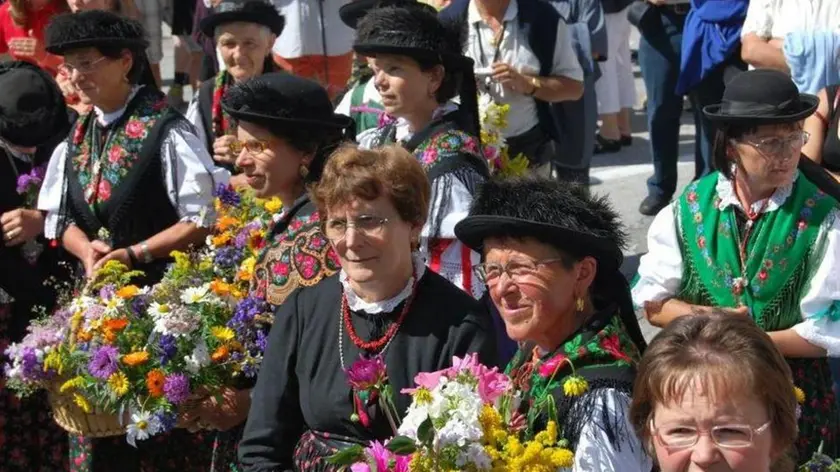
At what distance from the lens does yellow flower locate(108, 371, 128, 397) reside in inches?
191

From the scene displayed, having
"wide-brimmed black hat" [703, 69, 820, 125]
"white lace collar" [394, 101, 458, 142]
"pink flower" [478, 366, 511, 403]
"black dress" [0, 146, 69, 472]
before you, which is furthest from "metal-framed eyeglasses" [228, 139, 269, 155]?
"pink flower" [478, 366, 511, 403]

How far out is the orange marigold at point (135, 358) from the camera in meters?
4.88

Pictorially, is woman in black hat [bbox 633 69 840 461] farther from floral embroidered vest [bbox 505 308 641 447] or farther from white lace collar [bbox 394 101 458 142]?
white lace collar [bbox 394 101 458 142]

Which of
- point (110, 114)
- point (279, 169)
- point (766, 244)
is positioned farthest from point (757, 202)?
point (110, 114)

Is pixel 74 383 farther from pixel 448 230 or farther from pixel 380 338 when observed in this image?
pixel 448 230

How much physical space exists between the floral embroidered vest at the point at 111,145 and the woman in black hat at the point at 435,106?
2.89ft

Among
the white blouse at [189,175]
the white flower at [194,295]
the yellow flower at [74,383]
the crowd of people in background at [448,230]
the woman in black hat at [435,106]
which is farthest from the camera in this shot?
the white blouse at [189,175]

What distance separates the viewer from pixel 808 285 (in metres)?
4.64

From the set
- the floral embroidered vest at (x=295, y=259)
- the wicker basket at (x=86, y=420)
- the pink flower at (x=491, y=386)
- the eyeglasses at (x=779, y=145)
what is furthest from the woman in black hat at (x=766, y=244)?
the wicker basket at (x=86, y=420)

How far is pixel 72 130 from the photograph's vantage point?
6098mm

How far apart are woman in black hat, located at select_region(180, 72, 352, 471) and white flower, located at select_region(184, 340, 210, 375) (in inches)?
5.0

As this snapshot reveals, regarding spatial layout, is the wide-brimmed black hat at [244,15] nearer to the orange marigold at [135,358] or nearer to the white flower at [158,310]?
the white flower at [158,310]

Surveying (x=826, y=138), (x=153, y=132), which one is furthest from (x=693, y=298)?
(x=153, y=132)

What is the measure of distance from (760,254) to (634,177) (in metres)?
4.84
